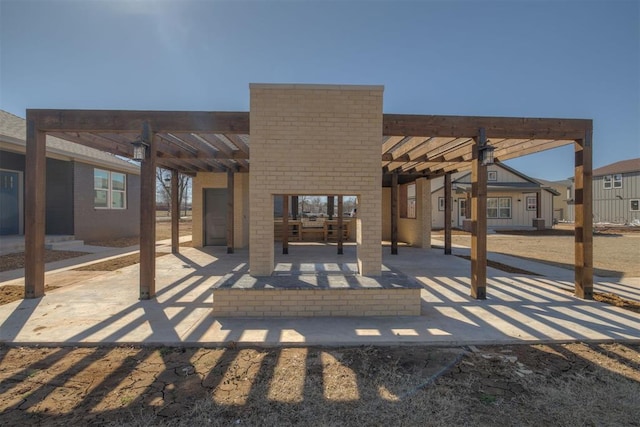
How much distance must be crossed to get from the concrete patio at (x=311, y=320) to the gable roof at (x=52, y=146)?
216 inches

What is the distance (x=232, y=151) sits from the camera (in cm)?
720

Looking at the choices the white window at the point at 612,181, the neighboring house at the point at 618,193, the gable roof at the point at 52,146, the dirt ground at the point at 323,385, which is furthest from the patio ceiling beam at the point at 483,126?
the white window at the point at 612,181

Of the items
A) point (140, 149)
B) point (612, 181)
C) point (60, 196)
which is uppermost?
point (612, 181)

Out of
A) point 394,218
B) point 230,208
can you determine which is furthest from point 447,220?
point 230,208

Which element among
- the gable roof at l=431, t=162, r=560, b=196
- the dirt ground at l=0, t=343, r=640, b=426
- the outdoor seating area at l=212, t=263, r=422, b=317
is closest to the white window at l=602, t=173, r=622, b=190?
the gable roof at l=431, t=162, r=560, b=196

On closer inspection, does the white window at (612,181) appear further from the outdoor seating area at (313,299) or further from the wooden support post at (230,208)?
the outdoor seating area at (313,299)

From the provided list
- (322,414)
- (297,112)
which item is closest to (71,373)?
(322,414)

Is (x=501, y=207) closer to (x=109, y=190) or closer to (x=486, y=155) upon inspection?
(x=486, y=155)

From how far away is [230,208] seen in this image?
392 inches

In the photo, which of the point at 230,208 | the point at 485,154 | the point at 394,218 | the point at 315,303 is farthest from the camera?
the point at 394,218

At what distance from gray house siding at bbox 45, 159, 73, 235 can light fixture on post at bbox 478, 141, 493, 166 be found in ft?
45.1

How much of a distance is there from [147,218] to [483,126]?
19.2ft

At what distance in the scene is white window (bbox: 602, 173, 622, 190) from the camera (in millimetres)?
26878

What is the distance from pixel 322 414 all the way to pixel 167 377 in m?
1.46
